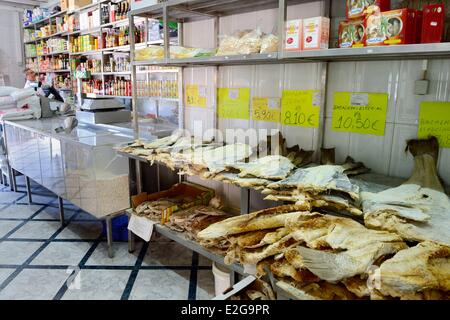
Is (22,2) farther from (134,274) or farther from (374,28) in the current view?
(374,28)

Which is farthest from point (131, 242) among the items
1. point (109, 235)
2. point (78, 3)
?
point (78, 3)

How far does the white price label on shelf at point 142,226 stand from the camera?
2367 mm

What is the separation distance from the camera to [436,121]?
1.56 m

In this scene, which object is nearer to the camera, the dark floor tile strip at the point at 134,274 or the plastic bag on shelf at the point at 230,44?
the plastic bag on shelf at the point at 230,44

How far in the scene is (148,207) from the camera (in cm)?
253

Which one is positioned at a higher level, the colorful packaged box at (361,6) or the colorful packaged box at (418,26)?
the colorful packaged box at (361,6)

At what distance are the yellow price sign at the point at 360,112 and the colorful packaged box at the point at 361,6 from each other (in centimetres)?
45

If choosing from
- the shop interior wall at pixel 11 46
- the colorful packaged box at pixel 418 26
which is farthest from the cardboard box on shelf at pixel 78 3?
the colorful packaged box at pixel 418 26

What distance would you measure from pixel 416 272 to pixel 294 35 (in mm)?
1104

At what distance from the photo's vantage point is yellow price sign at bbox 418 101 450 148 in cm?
154

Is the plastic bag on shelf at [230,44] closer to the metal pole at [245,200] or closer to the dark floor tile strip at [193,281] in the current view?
the metal pole at [245,200]

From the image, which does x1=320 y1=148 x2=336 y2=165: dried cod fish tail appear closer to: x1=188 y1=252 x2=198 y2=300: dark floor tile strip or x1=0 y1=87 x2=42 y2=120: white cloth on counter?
x1=188 y1=252 x2=198 y2=300: dark floor tile strip

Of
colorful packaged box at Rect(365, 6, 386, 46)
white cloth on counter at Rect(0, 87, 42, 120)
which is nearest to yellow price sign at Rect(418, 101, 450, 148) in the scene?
colorful packaged box at Rect(365, 6, 386, 46)
